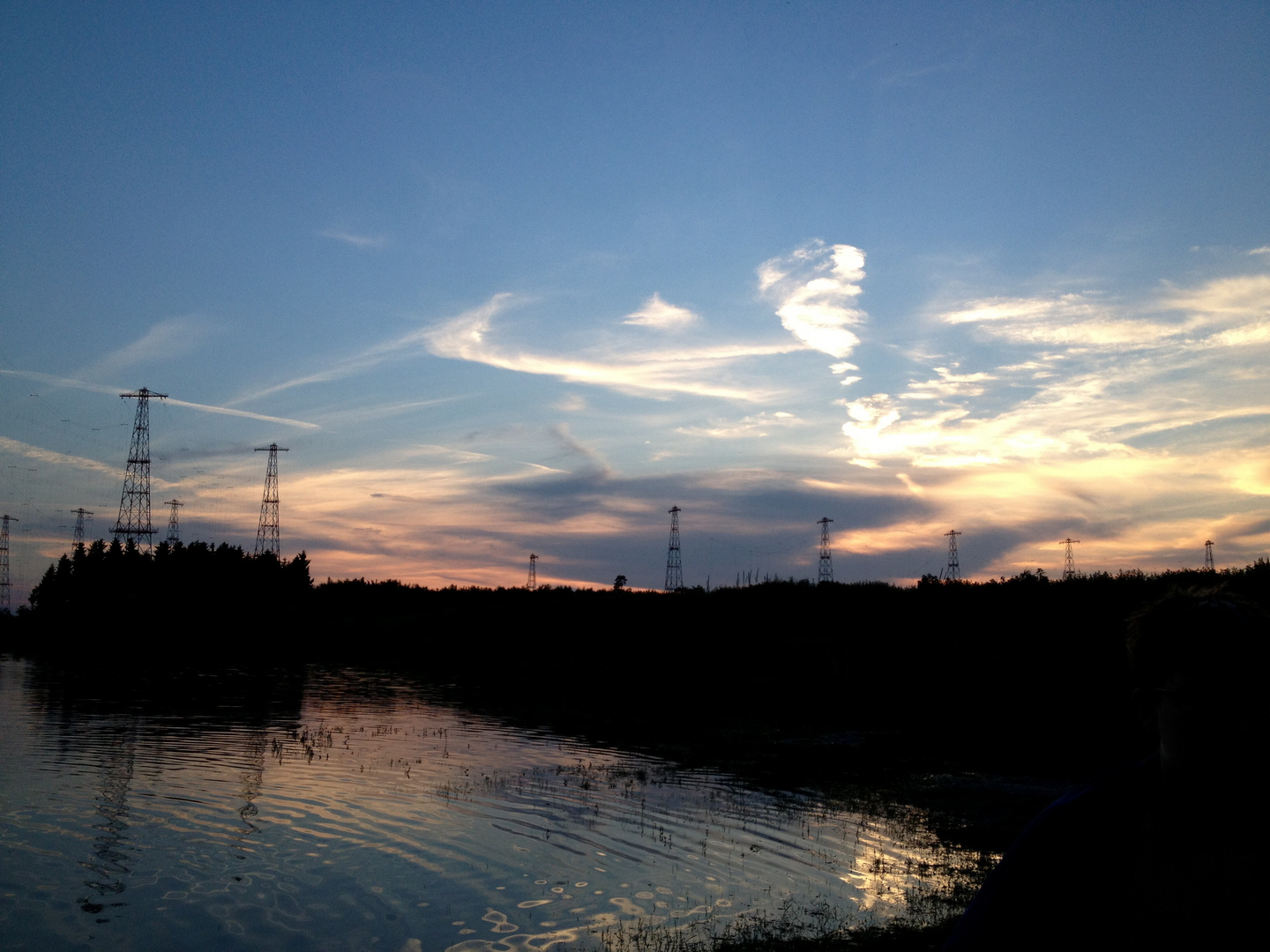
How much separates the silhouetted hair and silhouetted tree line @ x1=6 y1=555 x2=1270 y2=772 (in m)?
4.52

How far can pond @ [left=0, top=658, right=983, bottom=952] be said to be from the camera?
12.6 m

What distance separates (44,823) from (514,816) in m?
8.72

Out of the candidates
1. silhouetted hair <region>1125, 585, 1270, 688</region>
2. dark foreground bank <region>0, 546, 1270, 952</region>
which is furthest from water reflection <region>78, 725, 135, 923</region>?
silhouetted hair <region>1125, 585, 1270, 688</region>

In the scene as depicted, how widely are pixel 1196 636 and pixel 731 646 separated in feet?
185

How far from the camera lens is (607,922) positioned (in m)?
12.5

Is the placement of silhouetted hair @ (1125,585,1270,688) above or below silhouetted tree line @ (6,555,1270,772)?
above

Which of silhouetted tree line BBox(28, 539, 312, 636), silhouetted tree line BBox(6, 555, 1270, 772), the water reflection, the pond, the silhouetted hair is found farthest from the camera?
silhouetted tree line BBox(28, 539, 312, 636)

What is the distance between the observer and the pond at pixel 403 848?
1260 centimetres

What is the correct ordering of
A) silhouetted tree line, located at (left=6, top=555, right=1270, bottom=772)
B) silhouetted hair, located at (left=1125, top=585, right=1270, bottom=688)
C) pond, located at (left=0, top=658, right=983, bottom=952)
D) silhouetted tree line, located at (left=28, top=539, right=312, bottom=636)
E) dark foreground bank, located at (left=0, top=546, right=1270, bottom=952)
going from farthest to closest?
silhouetted tree line, located at (left=28, top=539, right=312, bottom=636) < silhouetted tree line, located at (left=6, top=555, right=1270, bottom=772) < dark foreground bank, located at (left=0, top=546, right=1270, bottom=952) < pond, located at (left=0, top=658, right=983, bottom=952) < silhouetted hair, located at (left=1125, top=585, right=1270, bottom=688)

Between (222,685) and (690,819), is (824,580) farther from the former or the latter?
(690,819)

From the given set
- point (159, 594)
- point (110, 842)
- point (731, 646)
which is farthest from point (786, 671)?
point (159, 594)

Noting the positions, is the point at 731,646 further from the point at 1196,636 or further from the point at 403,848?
the point at 1196,636

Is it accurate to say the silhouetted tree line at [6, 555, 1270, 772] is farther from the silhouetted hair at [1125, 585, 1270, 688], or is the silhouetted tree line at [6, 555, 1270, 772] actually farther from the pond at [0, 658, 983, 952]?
the pond at [0, 658, 983, 952]

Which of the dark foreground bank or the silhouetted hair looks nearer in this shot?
the silhouetted hair
